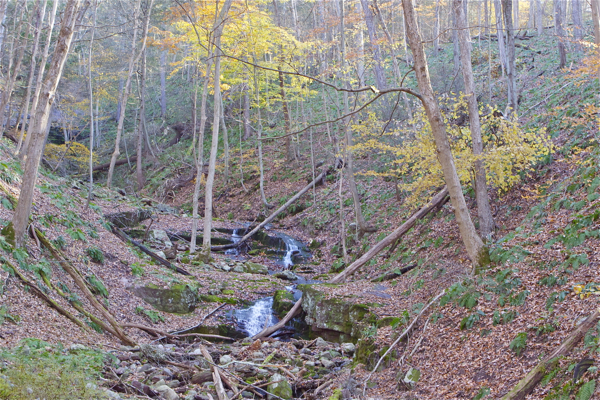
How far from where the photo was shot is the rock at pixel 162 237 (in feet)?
50.5

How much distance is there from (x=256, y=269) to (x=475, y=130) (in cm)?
847

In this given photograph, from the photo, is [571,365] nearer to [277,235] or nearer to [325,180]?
[277,235]

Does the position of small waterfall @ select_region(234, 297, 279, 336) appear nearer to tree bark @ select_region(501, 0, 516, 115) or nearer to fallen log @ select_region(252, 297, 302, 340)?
fallen log @ select_region(252, 297, 302, 340)

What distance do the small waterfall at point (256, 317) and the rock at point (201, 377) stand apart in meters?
3.59

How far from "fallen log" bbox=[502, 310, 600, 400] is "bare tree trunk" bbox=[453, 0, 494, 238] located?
4604 millimetres

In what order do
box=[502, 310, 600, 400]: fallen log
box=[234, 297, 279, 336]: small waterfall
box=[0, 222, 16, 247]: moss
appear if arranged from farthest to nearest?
box=[234, 297, 279, 336]: small waterfall < box=[0, 222, 16, 247]: moss < box=[502, 310, 600, 400]: fallen log

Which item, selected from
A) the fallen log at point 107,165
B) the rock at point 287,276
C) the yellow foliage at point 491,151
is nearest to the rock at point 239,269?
the rock at point 287,276

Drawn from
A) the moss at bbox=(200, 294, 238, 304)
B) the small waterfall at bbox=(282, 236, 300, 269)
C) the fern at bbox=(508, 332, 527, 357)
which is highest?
the fern at bbox=(508, 332, 527, 357)

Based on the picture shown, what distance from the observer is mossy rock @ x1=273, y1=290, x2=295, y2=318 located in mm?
10602

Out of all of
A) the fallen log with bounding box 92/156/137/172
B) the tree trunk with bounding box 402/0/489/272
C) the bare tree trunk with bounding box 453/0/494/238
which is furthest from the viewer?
the fallen log with bounding box 92/156/137/172

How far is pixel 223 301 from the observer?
35.8ft

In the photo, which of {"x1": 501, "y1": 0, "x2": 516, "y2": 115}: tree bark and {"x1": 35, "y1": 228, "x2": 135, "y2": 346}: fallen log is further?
{"x1": 501, "y1": 0, "x2": 516, "y2": 115}: tree bark

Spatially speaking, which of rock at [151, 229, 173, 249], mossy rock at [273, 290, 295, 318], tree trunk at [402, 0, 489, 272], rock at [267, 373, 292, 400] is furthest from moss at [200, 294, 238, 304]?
tree trunk at [402, 0, 489, 272]

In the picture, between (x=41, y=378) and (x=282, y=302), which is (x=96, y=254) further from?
(x=41, y=378)
